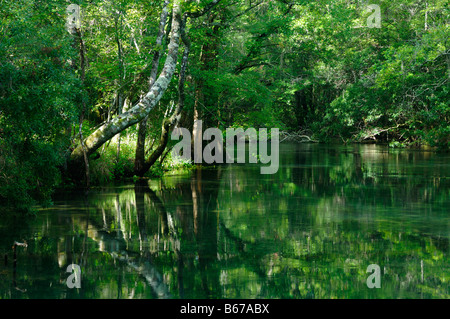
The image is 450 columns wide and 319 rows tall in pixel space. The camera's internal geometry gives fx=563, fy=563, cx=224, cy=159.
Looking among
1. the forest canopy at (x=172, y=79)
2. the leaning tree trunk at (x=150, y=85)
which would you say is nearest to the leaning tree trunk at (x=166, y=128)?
the forest canopy at (x=172, y=79)

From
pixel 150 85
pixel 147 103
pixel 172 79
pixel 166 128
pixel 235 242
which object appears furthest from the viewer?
pixel 172 79

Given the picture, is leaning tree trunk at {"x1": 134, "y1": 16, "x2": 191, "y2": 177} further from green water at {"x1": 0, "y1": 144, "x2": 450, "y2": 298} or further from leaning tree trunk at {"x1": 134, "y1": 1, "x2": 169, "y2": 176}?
green water at {"x1": 0, "y1": 144, "x2": 450, "y2": 298}

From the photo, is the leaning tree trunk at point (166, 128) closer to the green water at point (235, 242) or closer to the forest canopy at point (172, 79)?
the forest canopy at point (172, 79)

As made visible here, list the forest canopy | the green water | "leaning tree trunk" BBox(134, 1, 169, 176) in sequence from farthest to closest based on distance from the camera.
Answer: "leaning tree trunk" BBox(134, 1, 169, 176) → the forest canopy → the green water

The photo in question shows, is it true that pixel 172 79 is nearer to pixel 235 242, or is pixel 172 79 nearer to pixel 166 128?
pixel 166 128

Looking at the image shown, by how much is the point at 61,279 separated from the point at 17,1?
6262 mm

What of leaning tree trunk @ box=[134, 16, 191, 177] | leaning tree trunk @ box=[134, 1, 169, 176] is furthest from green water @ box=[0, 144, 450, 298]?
leaning tree trunk @ box=[134, 16, 191, 177]

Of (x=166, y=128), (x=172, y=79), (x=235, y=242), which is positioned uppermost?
(x=172, y=79)

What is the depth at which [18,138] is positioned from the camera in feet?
35.7

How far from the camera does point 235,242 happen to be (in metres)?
9.51

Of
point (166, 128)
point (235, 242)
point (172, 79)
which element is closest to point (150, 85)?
point (166, 128)

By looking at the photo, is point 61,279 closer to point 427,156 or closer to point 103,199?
point 103,199

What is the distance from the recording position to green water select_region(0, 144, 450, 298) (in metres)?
6.92
